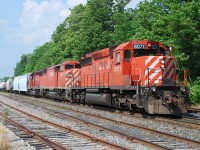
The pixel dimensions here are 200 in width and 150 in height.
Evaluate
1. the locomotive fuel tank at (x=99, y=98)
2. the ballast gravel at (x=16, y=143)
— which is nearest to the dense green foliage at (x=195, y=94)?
A: the locomotive fuel tank at (x=99, y=98)

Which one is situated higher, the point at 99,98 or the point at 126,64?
the point at 126,64

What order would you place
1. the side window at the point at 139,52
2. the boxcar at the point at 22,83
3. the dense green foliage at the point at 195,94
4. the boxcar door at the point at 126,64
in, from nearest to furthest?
the side window at the point at 139,52 → the boxcar door at the point at 126,64 → the dense green foliage at the point at 195,94 → the boxcar at the point at 22,83

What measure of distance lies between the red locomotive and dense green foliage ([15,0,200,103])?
5.69 m

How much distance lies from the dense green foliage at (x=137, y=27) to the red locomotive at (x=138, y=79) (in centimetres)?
569

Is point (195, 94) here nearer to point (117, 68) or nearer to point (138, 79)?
point (117, 68)

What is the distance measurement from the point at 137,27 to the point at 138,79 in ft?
78.8

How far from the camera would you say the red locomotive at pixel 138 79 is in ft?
48.3

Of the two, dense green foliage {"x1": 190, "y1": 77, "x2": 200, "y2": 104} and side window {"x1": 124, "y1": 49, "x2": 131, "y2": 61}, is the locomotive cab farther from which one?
dense green foliage {"x1": 190, "y1": 77, "x2": 200, "y2": 104}

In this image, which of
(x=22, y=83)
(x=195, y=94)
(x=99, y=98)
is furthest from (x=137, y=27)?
(x=22, y=83)

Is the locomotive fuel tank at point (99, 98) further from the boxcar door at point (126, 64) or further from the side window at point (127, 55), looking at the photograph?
the side window at point (127, 55)

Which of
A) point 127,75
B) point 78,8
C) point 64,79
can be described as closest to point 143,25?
point 64,79

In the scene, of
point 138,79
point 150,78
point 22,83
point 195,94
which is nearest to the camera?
point 150,78

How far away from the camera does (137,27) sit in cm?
3928

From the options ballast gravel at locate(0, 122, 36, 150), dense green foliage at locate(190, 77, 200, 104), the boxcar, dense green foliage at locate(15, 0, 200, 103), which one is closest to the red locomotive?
dense green foliage at locate(190, 77, 200, 104)
